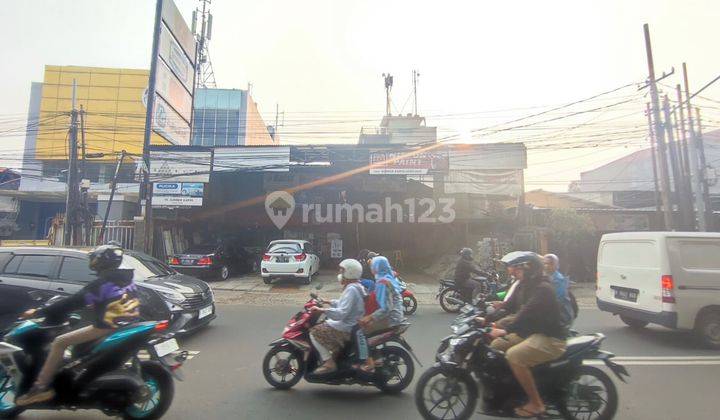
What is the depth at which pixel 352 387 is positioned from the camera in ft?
15.7

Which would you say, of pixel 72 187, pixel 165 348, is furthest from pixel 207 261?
pixel 165 348

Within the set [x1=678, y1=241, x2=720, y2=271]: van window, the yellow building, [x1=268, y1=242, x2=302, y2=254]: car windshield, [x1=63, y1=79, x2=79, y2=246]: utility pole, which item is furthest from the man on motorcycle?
the yellow building

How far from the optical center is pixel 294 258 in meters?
14.5

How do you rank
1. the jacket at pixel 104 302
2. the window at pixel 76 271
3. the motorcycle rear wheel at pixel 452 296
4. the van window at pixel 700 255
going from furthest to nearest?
the motorcycle rear wheel at pixel 452 296, the van window at pixel 700 255, the window at pixel 76 271, the jacket at pixel 104 302

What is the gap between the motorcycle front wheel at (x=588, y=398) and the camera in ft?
12.2

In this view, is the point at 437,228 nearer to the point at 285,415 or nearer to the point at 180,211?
the point at 180,211

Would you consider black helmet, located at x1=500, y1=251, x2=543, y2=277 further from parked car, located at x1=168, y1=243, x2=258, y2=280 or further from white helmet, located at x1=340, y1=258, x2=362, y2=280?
parked car, located at x1=168, y1=243, x2=258, y2=280

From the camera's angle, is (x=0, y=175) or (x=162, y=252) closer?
(x=162, y=252)

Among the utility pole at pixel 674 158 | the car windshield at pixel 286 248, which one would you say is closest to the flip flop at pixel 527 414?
the car windshield at pixel 286 248

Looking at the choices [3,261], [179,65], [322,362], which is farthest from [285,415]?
[179,65]

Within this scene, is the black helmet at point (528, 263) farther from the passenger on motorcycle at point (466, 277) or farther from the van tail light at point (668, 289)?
the passenger on motorcycle at point (466, 277)

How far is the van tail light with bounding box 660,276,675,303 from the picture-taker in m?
6.63

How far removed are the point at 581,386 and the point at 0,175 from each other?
39340mm

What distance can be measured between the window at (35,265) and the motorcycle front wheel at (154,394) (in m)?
3.95
